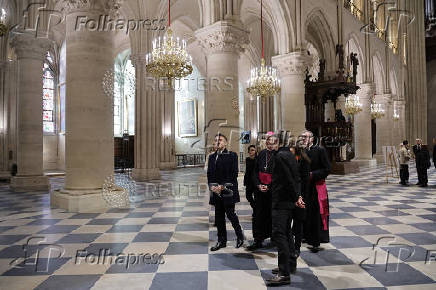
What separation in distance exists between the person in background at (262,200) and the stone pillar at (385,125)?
78.8 feet

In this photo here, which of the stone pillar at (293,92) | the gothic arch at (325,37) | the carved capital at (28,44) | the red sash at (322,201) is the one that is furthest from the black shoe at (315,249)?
the gothic arch at (325,37)

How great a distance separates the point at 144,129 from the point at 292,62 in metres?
6.87

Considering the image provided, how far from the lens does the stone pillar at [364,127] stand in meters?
21.3

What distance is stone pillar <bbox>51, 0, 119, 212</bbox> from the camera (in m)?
7.20

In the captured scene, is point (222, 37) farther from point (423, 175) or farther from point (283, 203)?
point (423, 175)

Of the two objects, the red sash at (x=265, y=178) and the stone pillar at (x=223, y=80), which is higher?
the stone pillar at (x=223, y=80)

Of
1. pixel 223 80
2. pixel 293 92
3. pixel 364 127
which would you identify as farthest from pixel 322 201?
pixel 364 127

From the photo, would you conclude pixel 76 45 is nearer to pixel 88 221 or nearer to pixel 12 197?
Answer: pixel 88 221

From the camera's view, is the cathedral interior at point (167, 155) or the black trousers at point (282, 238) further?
the cathedral interior at point (167, 155)

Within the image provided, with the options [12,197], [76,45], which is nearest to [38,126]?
[12,197]

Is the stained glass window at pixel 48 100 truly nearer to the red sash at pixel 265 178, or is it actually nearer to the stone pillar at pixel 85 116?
the stone pillar at pixel 85 116

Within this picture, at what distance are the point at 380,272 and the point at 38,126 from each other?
35.7 feet

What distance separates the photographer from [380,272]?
→ 142 inches

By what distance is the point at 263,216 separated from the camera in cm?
462
